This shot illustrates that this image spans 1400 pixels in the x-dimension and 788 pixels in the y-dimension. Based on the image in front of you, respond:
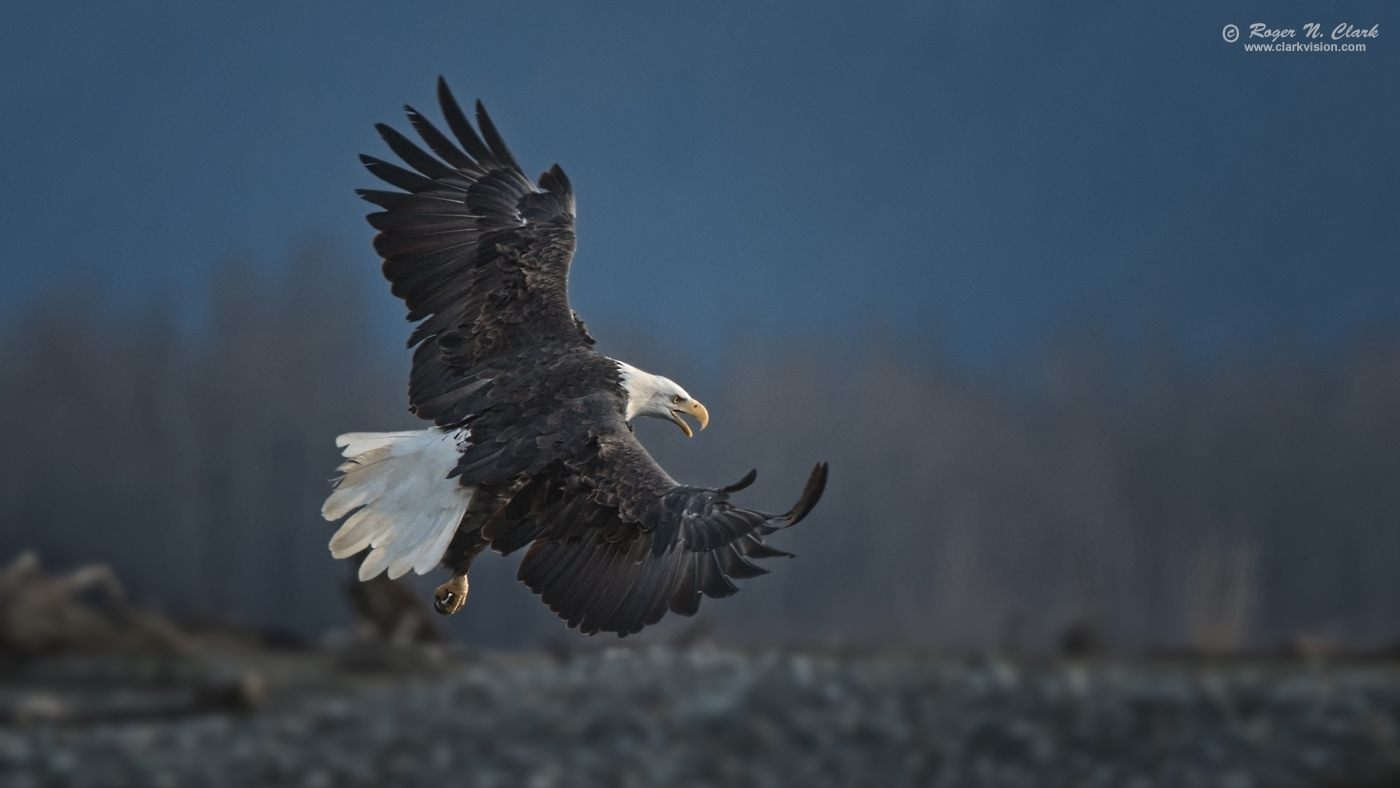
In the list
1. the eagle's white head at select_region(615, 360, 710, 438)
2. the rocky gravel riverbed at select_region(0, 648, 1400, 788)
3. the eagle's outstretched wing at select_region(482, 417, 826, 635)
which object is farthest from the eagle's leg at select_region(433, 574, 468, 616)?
the rocky gravel riverbed at select_region(0, 648, 1400, 788)

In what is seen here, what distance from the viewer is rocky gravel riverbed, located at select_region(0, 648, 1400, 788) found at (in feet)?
34.0

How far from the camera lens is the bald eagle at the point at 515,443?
3441mm

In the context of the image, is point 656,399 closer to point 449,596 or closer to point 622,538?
point 622,538

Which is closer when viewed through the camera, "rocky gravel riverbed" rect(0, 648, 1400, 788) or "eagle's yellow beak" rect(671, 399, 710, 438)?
"eagle's yellow beak" rect(671, 399, 710, 438)

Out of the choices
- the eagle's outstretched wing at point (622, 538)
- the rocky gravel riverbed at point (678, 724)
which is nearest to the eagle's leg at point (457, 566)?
the eagle's outstretched wing at point (622, 538)

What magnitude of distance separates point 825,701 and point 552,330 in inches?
290

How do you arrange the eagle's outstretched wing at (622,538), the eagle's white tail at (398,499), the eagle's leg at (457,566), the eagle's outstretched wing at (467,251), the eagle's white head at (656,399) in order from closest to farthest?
1. the eagle's outstretched wing at (622,538)
2. the eagle's white tail at (398,499)
3. the eagle's leg at (457,566)
4. the eagle's white head at (656,399)
5. the eagle's outstretched wing at (467,251)

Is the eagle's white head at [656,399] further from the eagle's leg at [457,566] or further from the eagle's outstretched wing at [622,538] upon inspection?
the eagle's leg at [457,566]

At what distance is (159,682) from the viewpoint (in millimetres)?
10781

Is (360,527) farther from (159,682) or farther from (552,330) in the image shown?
(159,682)

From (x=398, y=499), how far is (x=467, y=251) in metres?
0.83

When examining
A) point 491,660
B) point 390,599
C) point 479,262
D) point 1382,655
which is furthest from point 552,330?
point 1382,655

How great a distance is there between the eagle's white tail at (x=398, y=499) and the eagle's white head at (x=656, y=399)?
46cm

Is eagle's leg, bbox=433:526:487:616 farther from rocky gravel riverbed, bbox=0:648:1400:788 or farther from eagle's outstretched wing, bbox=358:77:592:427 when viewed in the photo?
rocky gravel riverbed, bbox=0:648:1400:788
